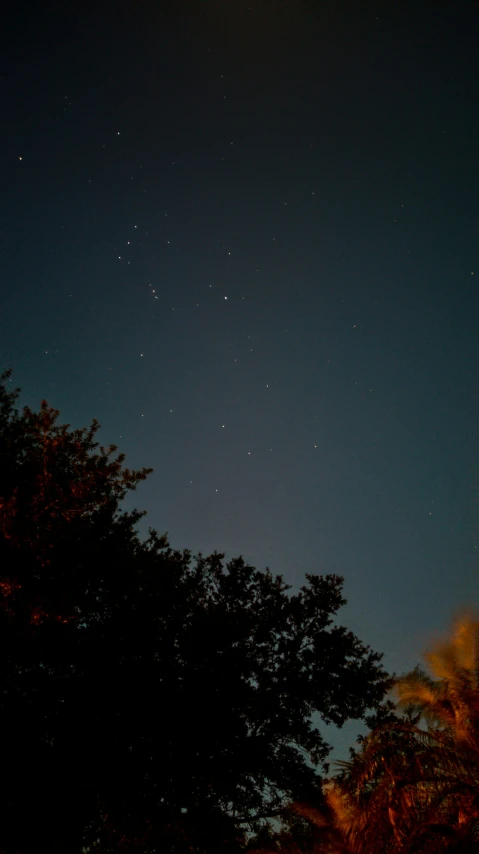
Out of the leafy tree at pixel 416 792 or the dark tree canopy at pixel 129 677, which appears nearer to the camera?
the leafy tree at pixel 416 792

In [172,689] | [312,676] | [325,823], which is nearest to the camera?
[325,823]

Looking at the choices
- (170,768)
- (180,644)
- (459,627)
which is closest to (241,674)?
(180,644)

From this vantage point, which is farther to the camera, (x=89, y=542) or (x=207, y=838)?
(x=89, y=542)

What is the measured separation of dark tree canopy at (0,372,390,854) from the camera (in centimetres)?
858

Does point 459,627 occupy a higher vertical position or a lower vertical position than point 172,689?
higher

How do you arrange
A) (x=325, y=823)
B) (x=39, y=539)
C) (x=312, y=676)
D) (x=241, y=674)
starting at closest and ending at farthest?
1. (x=39, y=539)
2. (x=325, y=823)
3. (x=241, y=674)
4. (x=312, y=676)

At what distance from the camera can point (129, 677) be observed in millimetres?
9945

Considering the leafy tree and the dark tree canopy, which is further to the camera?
the dark tree canopy

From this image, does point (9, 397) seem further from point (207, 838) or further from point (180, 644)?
point (207, 838)

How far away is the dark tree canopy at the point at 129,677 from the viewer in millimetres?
8578

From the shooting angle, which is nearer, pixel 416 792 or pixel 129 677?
pixel 416 792

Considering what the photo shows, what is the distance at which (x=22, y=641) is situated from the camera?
9.13m

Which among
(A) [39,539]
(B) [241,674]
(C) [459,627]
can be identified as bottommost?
(B) [241,674]

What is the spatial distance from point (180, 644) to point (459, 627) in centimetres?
701
